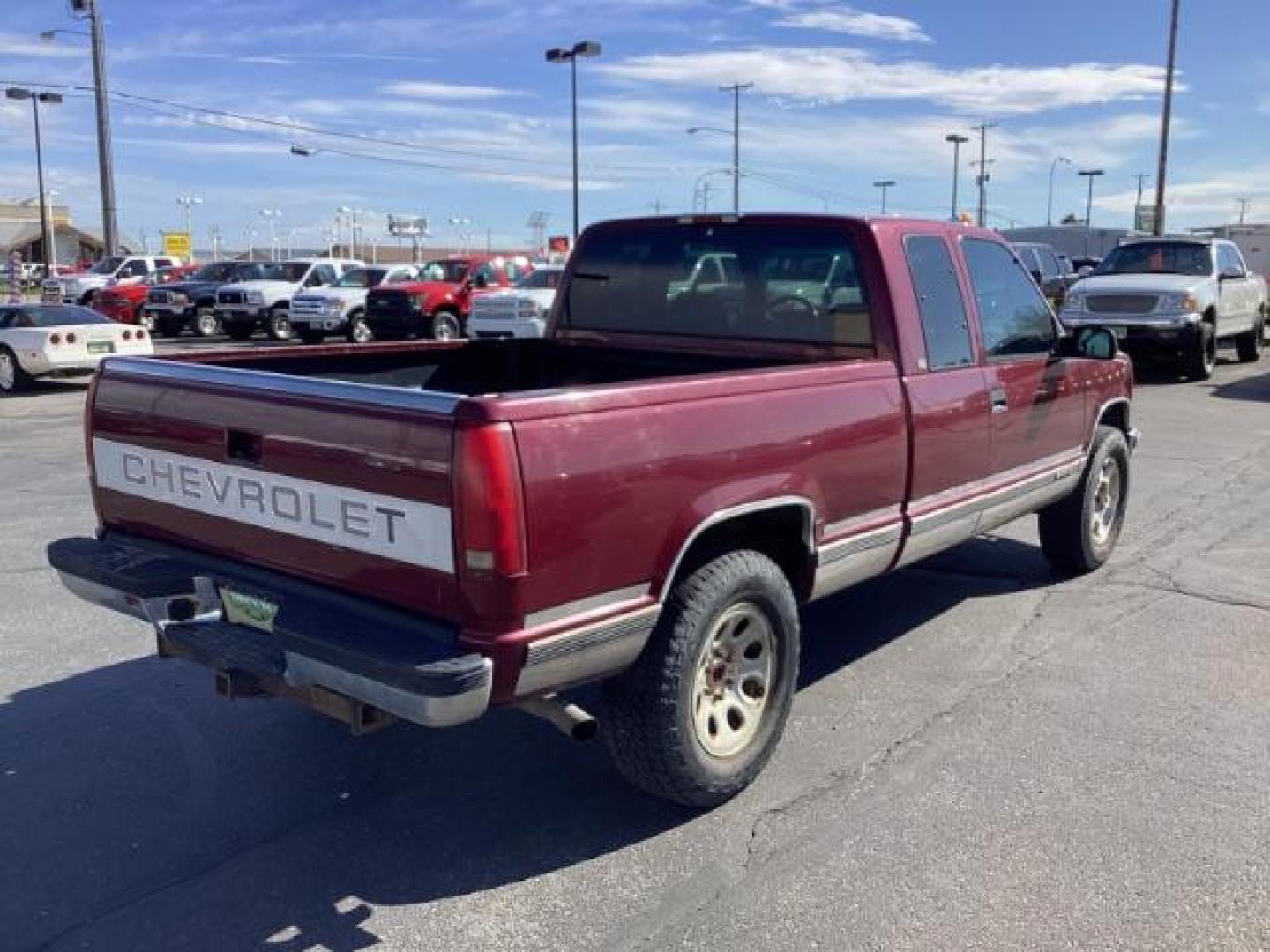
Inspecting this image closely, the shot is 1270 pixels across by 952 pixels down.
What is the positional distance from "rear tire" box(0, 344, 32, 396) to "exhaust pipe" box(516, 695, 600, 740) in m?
16.4

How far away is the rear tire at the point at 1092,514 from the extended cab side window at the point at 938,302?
5.72ft

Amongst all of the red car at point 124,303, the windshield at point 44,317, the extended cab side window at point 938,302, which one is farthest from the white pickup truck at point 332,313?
the extended cab side window at point 938,302

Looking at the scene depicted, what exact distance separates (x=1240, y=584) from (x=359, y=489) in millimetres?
5341

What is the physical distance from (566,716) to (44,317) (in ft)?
54.5

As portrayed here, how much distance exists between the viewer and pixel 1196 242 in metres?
17.9

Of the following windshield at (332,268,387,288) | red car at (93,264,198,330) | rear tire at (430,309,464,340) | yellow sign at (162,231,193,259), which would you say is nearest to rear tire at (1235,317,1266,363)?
rear tire at (430,309,464,340)

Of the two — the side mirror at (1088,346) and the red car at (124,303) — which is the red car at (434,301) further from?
the side mirror at (1088,346)

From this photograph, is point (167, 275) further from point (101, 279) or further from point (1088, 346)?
point (1088, 346)

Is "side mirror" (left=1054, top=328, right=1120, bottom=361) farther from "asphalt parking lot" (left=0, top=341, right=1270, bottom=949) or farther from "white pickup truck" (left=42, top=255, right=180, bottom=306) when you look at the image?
"white pickup truck" (left=42, top=255, right=180, bottom=306)

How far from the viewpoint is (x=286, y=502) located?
3387 mm

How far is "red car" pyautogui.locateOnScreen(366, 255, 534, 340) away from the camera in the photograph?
23.5 metres

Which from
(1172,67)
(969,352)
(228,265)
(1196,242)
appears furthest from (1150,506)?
(1172,67)

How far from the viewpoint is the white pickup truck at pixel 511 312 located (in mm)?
20297

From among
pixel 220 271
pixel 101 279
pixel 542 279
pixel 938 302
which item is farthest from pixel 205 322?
pixel 938 302
